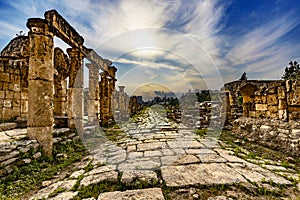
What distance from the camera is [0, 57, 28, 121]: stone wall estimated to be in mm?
7621

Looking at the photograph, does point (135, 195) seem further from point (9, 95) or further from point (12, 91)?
point (12, 91)

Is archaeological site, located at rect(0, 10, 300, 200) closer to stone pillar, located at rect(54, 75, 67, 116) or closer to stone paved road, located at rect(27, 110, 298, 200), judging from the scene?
stone paved road, located at rect(27, 110, 298, 200)

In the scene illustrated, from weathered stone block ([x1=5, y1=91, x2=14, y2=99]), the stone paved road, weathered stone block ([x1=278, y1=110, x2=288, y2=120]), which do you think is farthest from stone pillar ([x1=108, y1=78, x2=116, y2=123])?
weathered stone block ([x1=278, y1=110, x2=288, y2=120])

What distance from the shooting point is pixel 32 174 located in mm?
3592

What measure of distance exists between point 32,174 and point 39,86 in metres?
2.25

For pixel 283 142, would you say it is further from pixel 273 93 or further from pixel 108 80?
pixel 108 80

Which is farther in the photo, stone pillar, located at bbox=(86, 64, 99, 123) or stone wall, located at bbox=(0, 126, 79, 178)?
stone pillar, located at bbox=(86, 64, 99, 123)

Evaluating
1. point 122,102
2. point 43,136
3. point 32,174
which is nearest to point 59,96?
point 43,136

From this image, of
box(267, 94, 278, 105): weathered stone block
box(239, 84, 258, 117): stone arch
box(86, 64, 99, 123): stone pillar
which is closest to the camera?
box(267, 94, 278, 105): weathered stone block

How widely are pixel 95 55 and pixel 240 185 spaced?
842cm

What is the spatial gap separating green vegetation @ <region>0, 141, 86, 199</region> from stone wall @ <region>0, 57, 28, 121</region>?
4.54 m

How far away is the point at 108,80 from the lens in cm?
1138

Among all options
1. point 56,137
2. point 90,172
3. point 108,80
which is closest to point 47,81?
point 56,137

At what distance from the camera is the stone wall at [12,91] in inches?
300
